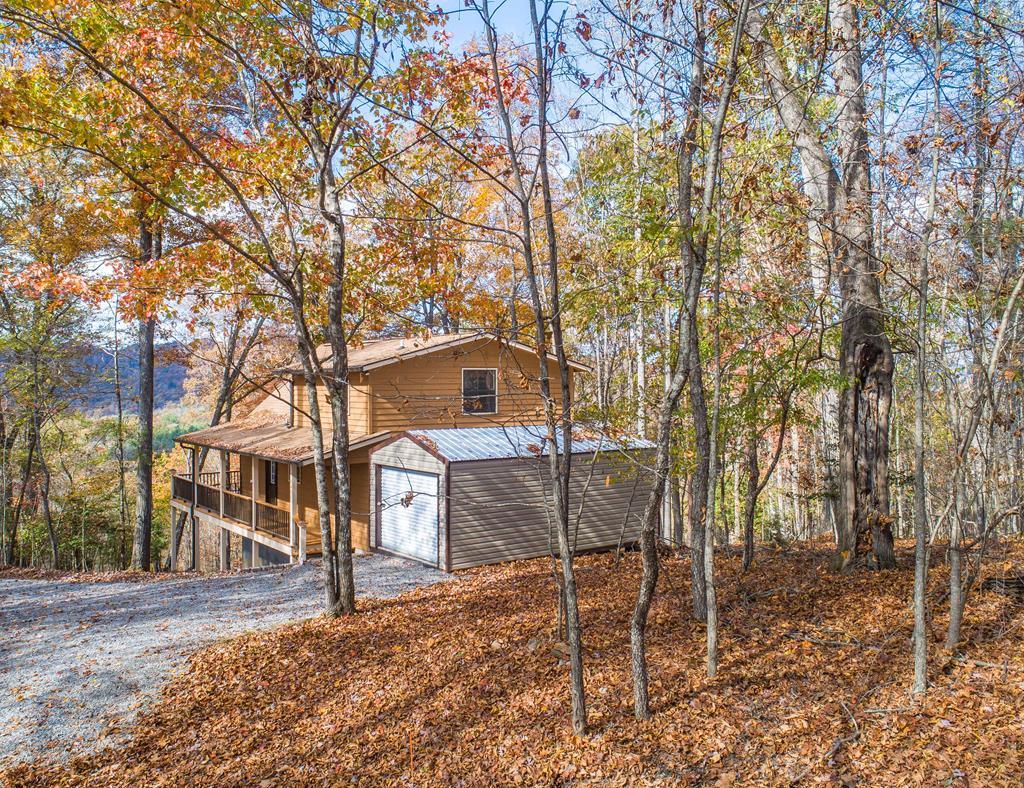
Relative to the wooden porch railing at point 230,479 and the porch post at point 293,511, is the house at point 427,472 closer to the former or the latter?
the porch post at point 293,511

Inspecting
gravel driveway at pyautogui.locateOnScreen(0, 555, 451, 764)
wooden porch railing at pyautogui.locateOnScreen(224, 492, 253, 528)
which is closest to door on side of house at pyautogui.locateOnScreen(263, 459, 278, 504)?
wooden porch railing at pyautogui.locateOnScreen(224, 492, 253, 528)

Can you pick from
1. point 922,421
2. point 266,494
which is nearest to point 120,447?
point 266,494

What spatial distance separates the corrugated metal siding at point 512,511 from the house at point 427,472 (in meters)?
0.02

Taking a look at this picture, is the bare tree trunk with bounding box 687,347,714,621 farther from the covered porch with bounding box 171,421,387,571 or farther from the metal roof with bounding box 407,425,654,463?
the covered porch with bounding box 171,421,387,571

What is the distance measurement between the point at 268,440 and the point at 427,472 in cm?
672

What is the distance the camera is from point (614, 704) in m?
4.64

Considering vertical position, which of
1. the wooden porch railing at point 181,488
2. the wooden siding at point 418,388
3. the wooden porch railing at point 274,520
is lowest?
the wooden porch railing at point 274,520

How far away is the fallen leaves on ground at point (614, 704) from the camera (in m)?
3.79

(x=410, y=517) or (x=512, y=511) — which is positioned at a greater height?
(x=512, y=511)

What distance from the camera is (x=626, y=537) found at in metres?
12.8

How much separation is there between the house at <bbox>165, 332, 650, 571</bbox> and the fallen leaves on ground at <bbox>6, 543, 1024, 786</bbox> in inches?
75.2

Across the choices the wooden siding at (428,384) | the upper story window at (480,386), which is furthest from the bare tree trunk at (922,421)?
the upper story window at (480,386)

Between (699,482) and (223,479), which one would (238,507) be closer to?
(223,479)

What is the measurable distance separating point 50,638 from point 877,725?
9.57m
